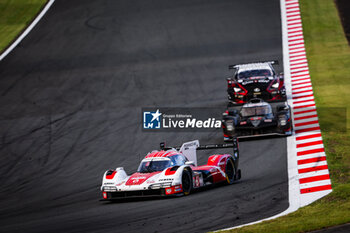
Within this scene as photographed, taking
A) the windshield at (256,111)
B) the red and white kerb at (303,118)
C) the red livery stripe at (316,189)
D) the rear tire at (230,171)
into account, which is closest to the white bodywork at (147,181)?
the rear tire at (230,171)

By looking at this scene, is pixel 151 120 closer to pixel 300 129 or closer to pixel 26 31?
pixel 300 129

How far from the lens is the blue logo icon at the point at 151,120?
26.3m

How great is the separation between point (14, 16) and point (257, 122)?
2872cm

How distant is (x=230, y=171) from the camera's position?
59.8ft

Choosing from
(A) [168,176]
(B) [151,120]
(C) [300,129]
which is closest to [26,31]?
(B) [151,120]

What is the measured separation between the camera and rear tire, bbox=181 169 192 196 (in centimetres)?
1606

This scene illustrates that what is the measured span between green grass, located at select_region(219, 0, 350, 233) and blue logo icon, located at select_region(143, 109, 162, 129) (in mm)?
6929

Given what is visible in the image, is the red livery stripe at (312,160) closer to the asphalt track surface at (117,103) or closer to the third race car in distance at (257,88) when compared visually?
the asphalt track surface at (117,103)

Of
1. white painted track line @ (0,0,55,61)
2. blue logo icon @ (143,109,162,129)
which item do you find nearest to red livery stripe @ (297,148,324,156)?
blue logo icon @ (143,109,162,129)

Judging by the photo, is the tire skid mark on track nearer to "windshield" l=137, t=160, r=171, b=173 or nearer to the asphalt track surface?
the asphalt track surface

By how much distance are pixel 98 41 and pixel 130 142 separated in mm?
17056

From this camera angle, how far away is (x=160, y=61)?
3631 cm

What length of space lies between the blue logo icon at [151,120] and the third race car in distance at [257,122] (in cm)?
406

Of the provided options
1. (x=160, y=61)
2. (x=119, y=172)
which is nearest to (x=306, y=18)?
(x=160, y=61)
